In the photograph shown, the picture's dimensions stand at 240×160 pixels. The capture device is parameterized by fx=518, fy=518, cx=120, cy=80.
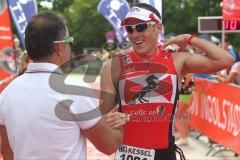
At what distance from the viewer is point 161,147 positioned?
11.8ft

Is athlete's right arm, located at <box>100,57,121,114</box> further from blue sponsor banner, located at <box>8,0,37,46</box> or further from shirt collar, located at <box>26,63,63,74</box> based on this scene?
blue sponsor banner, located at <box>8,0,37,46</box>

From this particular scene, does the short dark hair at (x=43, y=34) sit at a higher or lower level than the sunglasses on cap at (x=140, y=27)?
higher

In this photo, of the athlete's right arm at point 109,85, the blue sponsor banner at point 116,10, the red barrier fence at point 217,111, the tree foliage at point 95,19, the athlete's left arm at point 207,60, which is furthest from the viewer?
the tree foliage at point 95,19

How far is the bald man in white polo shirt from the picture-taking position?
2.51 m

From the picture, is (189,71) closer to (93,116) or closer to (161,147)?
(161,147)

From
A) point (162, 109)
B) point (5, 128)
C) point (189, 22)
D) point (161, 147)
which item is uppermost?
point (5, 128)

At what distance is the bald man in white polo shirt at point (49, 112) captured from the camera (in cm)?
251

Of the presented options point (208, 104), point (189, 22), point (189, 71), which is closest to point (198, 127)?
point (208, 104)

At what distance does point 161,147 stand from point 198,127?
6089mm

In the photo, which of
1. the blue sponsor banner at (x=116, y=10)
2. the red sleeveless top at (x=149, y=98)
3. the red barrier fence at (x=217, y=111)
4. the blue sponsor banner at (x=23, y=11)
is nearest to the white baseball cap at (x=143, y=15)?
the red sleeveless top at (x=149, y=98)

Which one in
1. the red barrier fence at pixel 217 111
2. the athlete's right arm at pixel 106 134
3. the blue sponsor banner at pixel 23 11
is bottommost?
the red barrier fence at pixel 217 111

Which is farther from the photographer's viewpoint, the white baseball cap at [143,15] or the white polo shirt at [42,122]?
the white baseball cap at [143,15]

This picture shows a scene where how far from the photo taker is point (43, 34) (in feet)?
8.37

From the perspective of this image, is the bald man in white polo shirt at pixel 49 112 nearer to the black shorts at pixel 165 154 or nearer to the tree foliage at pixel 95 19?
the black shorts at pixel 165 154
